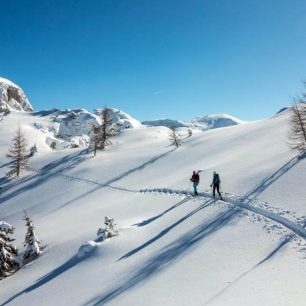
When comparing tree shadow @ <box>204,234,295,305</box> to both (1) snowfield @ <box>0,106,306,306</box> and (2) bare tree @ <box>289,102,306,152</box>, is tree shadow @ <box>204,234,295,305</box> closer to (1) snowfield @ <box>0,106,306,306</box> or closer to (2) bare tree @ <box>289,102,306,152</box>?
(1) snowfield @ <box>0,106,306,306</box>

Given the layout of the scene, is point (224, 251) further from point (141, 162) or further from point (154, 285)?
point (141, 162)

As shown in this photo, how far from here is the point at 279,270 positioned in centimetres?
1316

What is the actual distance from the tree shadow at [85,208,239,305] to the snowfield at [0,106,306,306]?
6 centimetres

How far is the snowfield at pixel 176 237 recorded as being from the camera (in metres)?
13.3

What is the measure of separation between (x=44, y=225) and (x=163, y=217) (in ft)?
50.9

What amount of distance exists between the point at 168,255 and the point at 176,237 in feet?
7.90

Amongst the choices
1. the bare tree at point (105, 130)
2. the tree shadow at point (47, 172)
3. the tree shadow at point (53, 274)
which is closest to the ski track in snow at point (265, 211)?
the tree shadow at point (53, 274)

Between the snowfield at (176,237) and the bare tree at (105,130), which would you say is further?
the bare tree at (105,130)

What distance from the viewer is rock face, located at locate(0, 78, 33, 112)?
17375cm

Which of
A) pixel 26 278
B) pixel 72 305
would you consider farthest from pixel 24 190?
pixel 72 305

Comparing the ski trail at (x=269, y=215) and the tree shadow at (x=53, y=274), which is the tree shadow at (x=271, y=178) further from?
the tree shadow at (x=53, y=274)

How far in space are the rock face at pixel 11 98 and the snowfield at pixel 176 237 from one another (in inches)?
5384

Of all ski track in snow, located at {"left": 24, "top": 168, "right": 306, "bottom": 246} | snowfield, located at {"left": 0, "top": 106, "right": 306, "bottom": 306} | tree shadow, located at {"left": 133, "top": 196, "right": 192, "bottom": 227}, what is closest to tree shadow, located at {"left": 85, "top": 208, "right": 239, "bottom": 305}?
snowfield, located at {"left": 0, "top": 106, "right": 306, "bottom": 306}

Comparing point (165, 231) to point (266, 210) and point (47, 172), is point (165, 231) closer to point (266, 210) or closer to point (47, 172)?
point (266, 210)
